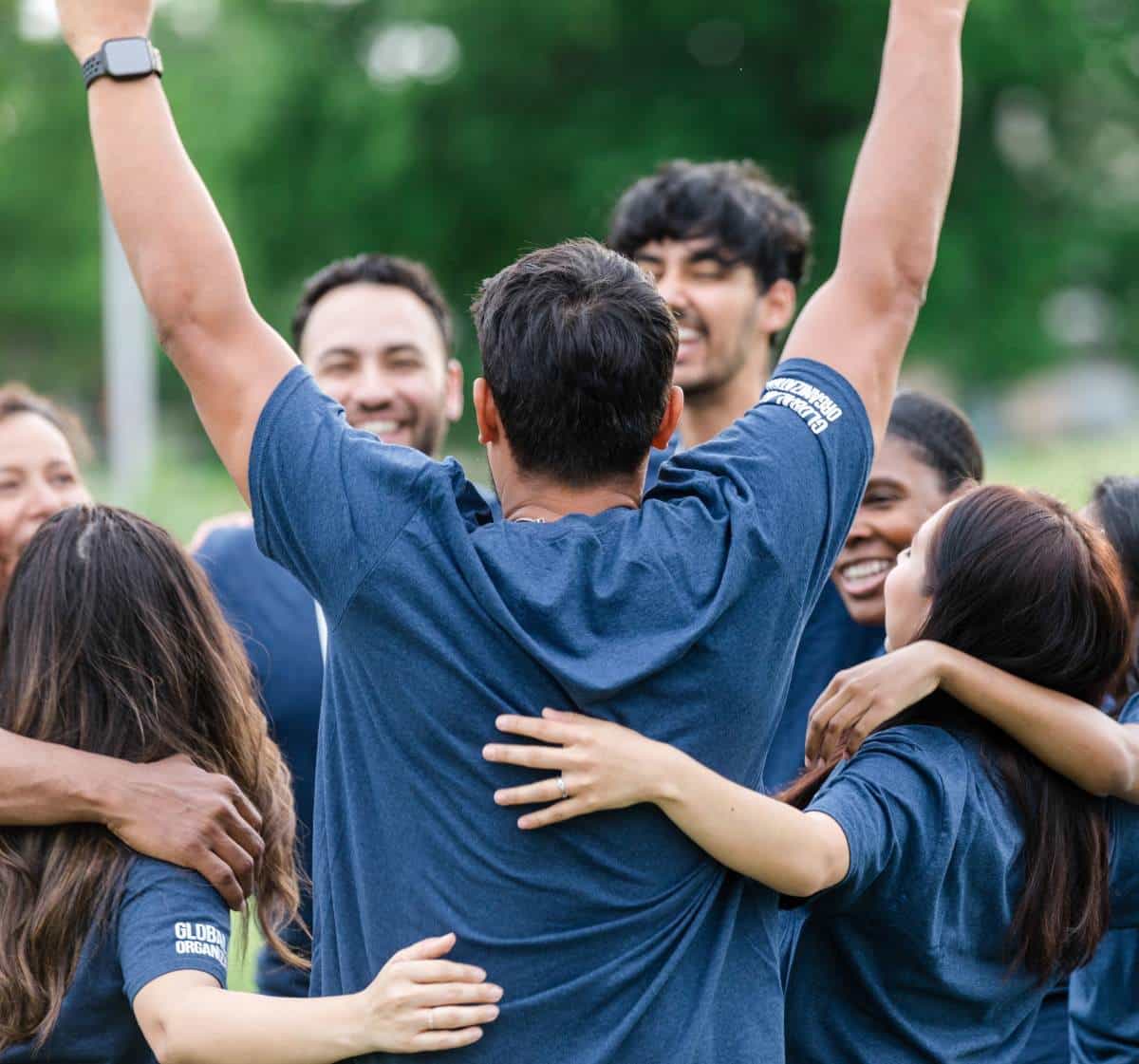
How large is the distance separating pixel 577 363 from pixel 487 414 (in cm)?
18

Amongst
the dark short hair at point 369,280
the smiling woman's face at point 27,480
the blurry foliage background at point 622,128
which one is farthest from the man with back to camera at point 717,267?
the blurry foliage background at point 622,128

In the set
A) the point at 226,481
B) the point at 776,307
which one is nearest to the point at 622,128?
the point at 226,481

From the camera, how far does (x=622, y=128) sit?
89.0 feet

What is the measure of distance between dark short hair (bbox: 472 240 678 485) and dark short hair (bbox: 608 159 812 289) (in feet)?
8.34

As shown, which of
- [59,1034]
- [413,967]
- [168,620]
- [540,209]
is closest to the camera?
[413,967]

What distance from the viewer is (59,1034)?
2.54 metres

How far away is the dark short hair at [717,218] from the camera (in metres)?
4.79

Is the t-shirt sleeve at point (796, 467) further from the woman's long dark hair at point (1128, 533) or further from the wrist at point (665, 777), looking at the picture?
the woman's long dark hair at point (1128, 533)

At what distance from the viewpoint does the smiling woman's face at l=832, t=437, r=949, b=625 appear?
386 centimetres

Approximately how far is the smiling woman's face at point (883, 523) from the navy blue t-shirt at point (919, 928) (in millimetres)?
1144

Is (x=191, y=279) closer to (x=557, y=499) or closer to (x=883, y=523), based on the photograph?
(x=557, y=499)

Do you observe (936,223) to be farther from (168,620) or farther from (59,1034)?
(59,1034)

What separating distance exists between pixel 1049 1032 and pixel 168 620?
2.10 m

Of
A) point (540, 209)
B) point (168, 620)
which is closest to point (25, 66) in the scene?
point (540, 209)
